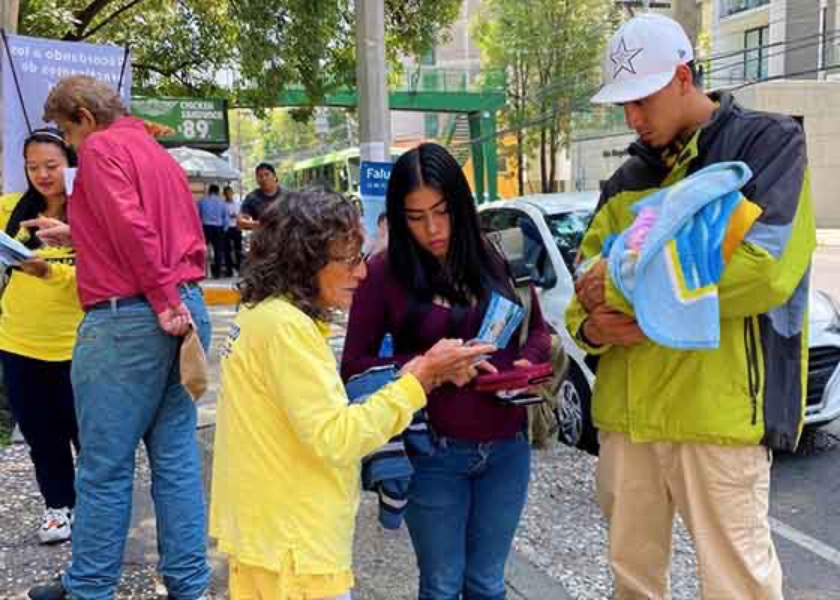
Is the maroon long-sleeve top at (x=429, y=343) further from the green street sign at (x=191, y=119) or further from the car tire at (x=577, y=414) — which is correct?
the green street sign at (x=191, y=119)

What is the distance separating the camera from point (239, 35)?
10891 millimetres

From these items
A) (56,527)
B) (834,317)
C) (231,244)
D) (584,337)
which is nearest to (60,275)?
(56,527)

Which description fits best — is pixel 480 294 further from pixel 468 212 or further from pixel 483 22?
pixel 483 22

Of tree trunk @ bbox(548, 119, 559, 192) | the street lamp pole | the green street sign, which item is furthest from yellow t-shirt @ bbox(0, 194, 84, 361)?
tree trunk @ bbox(548, 119, 559, 192)

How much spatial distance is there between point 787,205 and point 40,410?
2.88 m

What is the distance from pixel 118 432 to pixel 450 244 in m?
1.35

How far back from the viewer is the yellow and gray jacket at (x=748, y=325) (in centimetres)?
183

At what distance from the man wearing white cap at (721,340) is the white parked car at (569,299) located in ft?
7.86

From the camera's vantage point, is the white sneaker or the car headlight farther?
the car headlight

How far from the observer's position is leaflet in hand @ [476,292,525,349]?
209cm

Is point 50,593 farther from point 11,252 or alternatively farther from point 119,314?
point 11,252

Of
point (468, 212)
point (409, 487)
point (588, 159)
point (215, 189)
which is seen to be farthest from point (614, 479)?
point (588, 159)

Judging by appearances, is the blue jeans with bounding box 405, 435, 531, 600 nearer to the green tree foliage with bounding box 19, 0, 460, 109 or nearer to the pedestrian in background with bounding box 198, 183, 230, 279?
the green tree foliage with bounding box 19, 0, 460, 109

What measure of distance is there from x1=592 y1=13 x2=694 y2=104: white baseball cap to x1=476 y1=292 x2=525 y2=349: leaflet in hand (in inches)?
22.9
